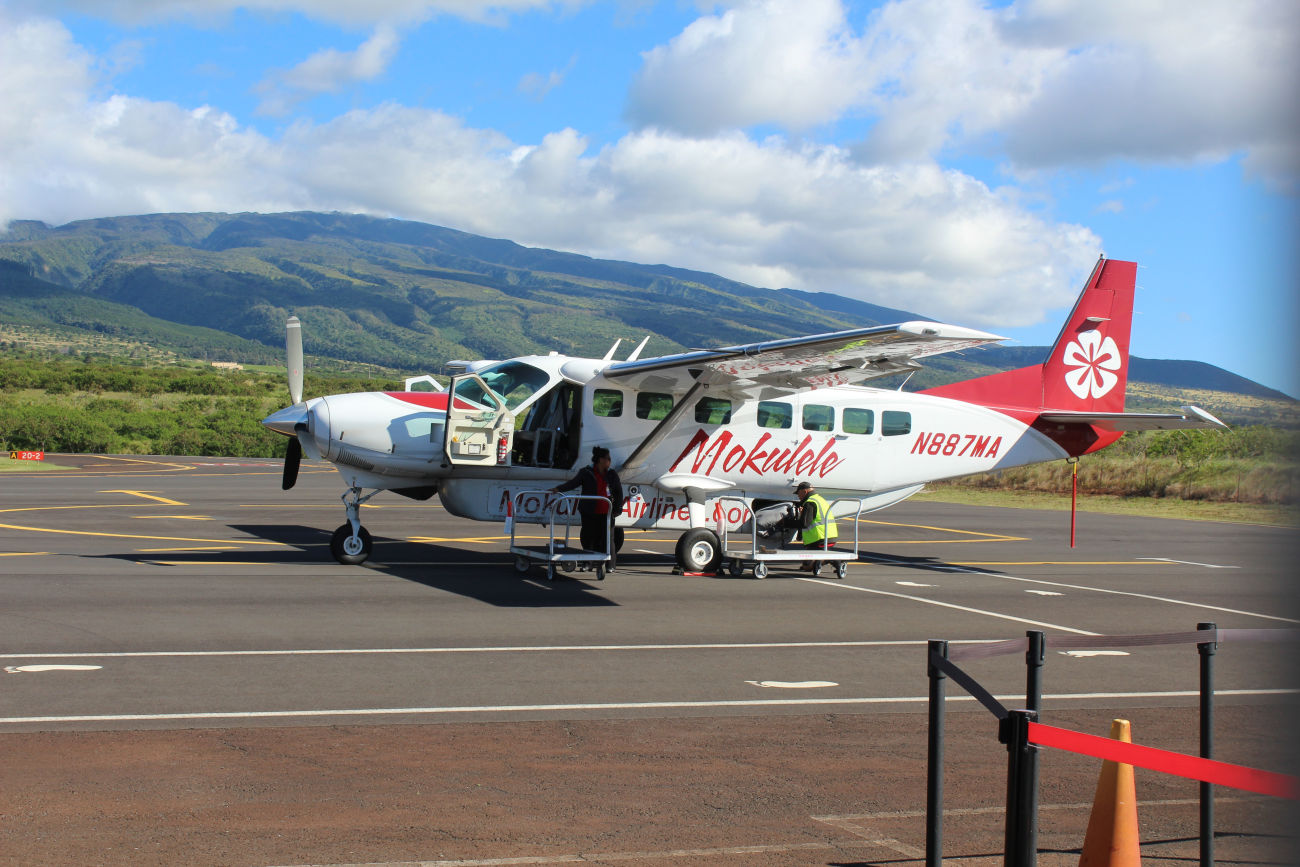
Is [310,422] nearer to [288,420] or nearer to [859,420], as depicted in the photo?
[288,420]

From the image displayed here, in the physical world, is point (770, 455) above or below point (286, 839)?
above

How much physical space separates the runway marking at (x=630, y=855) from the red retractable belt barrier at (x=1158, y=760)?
1.48 metres

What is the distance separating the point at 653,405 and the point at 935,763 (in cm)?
1278

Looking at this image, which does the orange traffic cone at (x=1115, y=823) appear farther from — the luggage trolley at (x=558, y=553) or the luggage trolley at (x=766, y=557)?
the luggage trolley at (x=766, y=557)

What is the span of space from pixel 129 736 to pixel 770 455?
1226 cm

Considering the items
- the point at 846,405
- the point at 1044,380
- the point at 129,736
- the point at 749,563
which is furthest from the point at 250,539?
the point at 1044,380

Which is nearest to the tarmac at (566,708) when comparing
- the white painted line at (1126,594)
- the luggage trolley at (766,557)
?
the white painted line at (1126,594)

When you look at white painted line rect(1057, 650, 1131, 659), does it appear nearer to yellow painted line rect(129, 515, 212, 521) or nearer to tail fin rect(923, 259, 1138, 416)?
tail fin rect(923, 259, 1138, 416)

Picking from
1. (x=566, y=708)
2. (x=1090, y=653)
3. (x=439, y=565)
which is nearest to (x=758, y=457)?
(x=439, y=565)

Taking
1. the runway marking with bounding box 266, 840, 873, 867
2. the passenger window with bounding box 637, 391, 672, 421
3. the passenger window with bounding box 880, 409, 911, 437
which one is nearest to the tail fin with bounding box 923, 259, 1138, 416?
the passenger window with bounding box 880, 409, 911, 437

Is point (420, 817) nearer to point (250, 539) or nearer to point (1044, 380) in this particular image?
point (250, 539)

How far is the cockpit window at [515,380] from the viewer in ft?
54.5

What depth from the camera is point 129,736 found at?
7238mm

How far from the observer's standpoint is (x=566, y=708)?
838 centimetres
